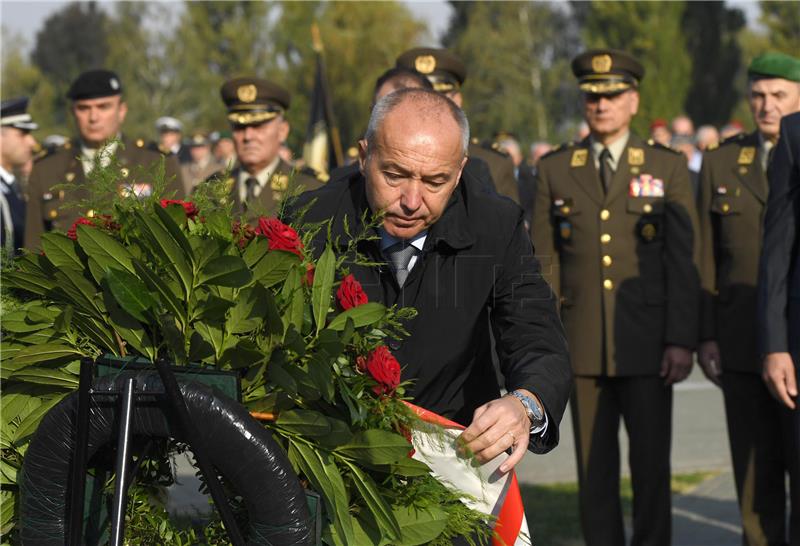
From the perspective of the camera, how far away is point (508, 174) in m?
7.17

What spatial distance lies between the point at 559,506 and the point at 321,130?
7.88 meters

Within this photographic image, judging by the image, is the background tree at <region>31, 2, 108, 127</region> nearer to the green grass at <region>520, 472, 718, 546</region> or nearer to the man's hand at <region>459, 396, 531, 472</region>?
the green grass at <region>520, 472, 718, 546</region>

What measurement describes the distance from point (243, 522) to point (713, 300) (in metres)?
4.31

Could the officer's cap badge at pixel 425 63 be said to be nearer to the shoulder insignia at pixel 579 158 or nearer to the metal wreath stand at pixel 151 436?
the shoulder insignia at pixel 579 158

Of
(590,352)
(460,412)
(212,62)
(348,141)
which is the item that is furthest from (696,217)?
(212,62)

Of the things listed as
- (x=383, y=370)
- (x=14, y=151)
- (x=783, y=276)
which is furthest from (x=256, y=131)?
(x=383, y=370)

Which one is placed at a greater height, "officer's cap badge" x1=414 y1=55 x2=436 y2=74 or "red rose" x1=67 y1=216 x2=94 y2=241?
"red rose" x1=67 y1=216 x2=94 y2=241

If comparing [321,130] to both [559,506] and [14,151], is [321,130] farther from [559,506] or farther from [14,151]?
[559,506]

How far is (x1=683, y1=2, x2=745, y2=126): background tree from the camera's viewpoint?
4353 cm

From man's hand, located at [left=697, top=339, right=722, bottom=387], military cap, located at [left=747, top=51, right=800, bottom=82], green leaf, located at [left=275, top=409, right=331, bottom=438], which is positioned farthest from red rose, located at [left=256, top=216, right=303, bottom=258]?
military cap, located at [left=747, top=51, right=800, bottom=82]

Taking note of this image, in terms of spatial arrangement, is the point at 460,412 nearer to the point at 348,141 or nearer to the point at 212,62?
the point at 348,141

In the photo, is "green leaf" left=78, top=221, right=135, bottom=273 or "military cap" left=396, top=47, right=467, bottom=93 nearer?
"green leaf" left=78, top=221, right=135, bottom=273

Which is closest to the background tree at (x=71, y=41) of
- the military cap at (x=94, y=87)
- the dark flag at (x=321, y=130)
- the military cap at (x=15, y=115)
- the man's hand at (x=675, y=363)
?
the dark flag at (x=321, y=130)

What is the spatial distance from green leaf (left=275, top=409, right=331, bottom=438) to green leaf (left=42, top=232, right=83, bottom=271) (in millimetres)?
588
